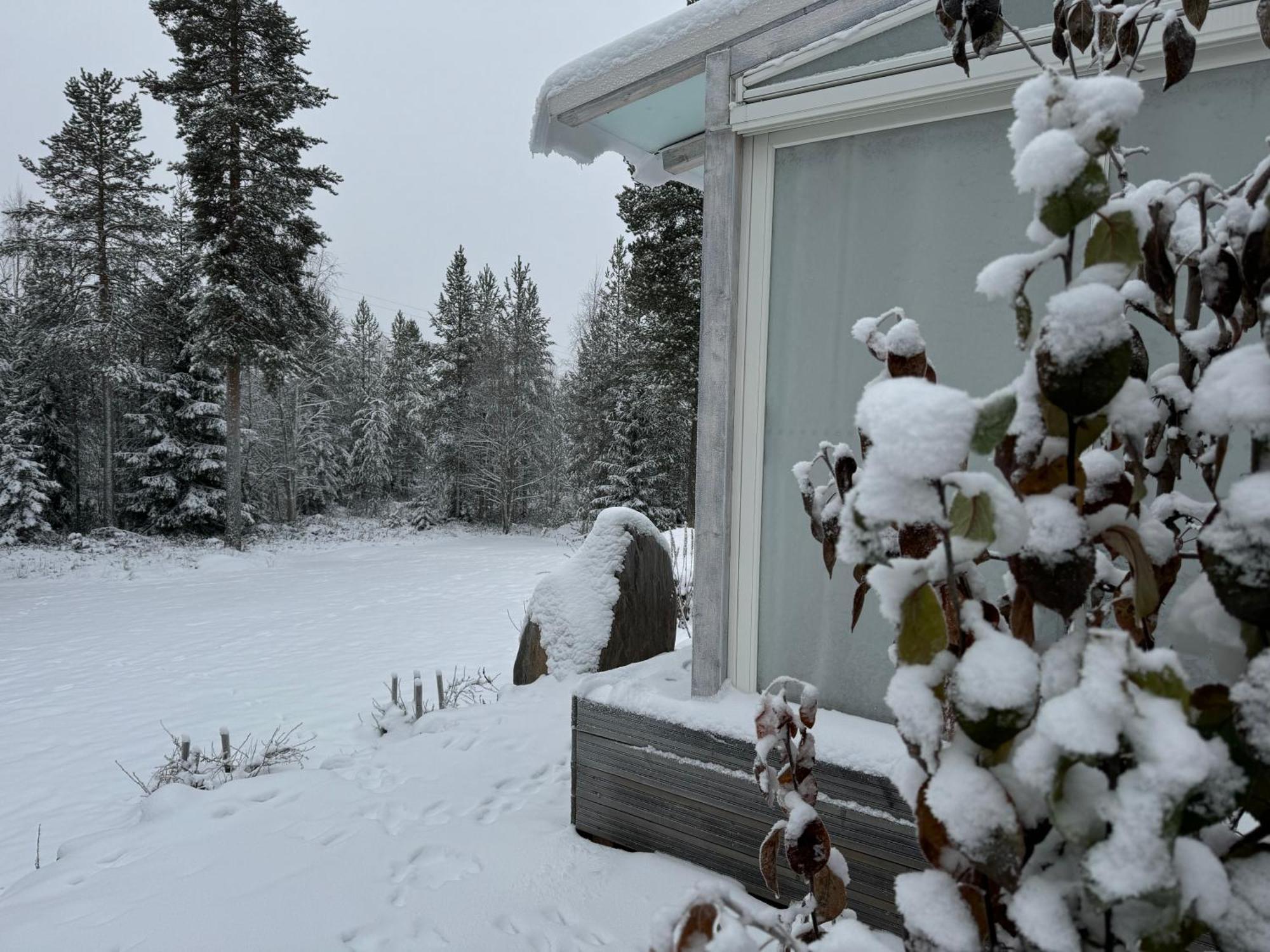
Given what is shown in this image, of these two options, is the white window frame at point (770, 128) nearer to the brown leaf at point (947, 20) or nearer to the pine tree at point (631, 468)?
the brown leaf at point (947, 20)

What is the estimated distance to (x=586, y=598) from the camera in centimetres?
467

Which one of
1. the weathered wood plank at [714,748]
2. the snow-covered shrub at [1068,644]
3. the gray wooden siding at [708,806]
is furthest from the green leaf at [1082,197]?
the gray wooden siding at [708,806]

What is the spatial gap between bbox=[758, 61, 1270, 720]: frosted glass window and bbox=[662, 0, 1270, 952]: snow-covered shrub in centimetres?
145

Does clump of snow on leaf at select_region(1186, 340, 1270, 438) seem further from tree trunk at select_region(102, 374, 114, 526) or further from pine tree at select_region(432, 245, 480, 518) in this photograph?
pine tree at select_region(432, 245, 480, 518)

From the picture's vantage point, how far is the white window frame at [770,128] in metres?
1.73

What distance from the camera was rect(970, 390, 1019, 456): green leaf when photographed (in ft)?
1.22

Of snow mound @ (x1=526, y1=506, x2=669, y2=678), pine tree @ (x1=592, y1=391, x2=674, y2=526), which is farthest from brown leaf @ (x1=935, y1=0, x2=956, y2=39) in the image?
pine tree @ (x1=592, y1=391, x2=674, y2=526)

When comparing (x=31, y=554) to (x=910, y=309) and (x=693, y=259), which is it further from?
(x=910, y=309)

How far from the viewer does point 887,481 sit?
0.37 metres

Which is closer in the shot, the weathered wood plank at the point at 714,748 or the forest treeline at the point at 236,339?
the weathered wood plank at the point at 714,748

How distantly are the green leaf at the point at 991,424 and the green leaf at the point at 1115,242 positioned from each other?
0.10m

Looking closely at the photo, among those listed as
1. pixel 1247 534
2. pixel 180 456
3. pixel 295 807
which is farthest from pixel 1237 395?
pixel 180 456

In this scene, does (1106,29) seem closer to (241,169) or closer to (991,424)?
(991,424)

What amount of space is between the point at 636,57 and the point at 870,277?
1.05 m
